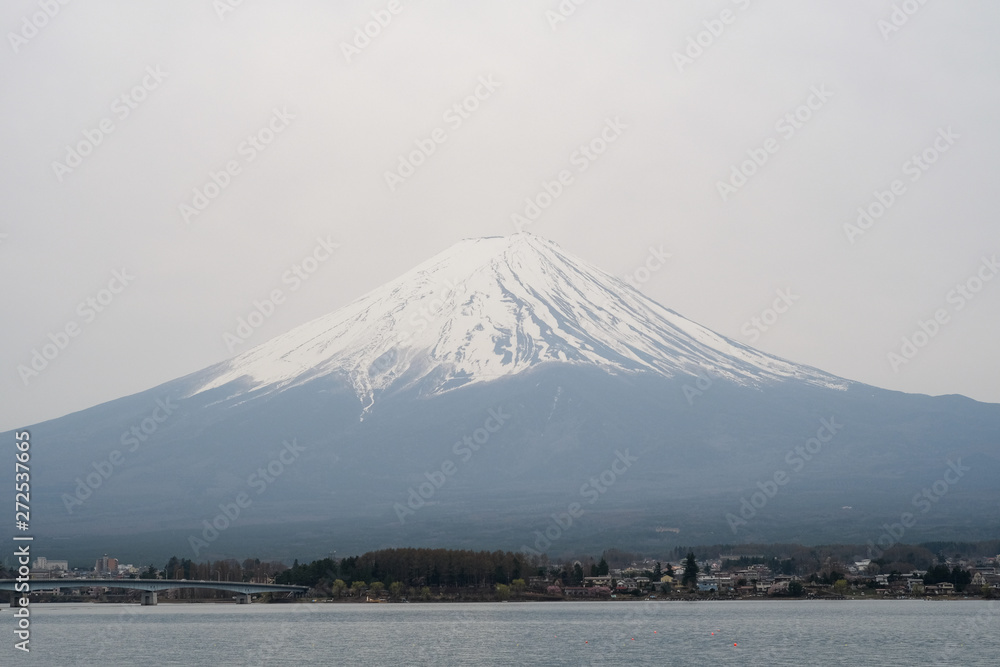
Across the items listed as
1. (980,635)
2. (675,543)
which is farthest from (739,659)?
(675,543)

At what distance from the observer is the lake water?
6119cm

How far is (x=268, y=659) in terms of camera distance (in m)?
62.6

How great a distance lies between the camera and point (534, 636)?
73.9 meters

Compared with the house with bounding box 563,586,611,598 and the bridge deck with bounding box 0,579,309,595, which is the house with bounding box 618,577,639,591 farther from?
the bridge deck with bounding box 0,579,309,595

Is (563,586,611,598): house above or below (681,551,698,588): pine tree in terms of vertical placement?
below

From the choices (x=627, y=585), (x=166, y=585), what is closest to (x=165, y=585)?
(x=166, y=585)

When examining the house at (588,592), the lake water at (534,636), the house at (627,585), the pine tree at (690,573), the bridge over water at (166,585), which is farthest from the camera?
the pine tree at (690,573)

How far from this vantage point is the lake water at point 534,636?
61.2m

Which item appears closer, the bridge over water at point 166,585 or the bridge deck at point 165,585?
the bridge deck at point 165,585

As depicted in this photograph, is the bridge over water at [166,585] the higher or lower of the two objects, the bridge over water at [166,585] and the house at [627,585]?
the higher

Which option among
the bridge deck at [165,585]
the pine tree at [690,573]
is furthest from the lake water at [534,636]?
the pine tree at [690,573]

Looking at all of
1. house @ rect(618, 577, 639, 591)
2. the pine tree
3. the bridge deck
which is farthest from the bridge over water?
the pine tree

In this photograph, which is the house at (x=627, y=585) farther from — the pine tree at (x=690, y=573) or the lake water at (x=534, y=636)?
the lake water at (x=534, y=636)

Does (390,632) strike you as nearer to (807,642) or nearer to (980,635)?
(807,642)
